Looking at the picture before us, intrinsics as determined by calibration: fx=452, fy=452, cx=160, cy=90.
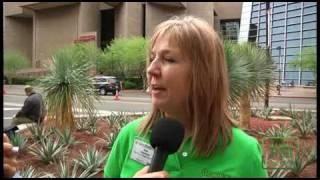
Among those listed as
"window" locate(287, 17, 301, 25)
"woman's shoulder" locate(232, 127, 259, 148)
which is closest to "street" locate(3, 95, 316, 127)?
"window" locate(287, 17, 301, 25)

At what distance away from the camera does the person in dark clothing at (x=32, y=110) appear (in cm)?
729

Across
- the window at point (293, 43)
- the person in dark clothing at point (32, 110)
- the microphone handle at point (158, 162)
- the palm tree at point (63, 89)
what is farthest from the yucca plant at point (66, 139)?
the microphone handle at point (158, 162)

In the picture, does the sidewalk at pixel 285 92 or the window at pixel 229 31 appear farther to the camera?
the sidewalk at pixel 285 92

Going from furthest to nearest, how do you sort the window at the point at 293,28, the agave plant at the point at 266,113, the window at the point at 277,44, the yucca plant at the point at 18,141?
the agave plant at the point at 266,113 < the window at the point at 277,44 < the window at the point at 293,28 < the yucca plant at the point at 18,141

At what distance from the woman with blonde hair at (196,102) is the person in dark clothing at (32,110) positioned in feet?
20.3

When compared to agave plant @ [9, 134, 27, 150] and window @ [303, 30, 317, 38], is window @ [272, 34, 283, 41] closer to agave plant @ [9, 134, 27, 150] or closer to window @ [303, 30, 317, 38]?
window @ [303, 30, 317, 38]

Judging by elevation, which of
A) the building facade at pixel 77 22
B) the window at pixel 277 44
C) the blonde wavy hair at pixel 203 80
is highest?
the building facade at pixel 77 22

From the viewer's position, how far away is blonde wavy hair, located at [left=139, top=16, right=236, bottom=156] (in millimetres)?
1303

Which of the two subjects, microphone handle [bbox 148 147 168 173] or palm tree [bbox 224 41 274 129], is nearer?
microphone handle [bbox 148 147 168 173]

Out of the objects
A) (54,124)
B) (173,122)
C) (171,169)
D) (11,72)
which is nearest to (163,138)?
(173,122)

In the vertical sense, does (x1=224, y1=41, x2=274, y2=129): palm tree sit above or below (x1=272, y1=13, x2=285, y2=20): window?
below

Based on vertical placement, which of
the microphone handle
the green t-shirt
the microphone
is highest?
the microphone

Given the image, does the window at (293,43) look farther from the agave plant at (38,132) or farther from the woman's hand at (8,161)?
the woman's hand at (8,161)

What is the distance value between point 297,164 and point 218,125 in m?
3.54
